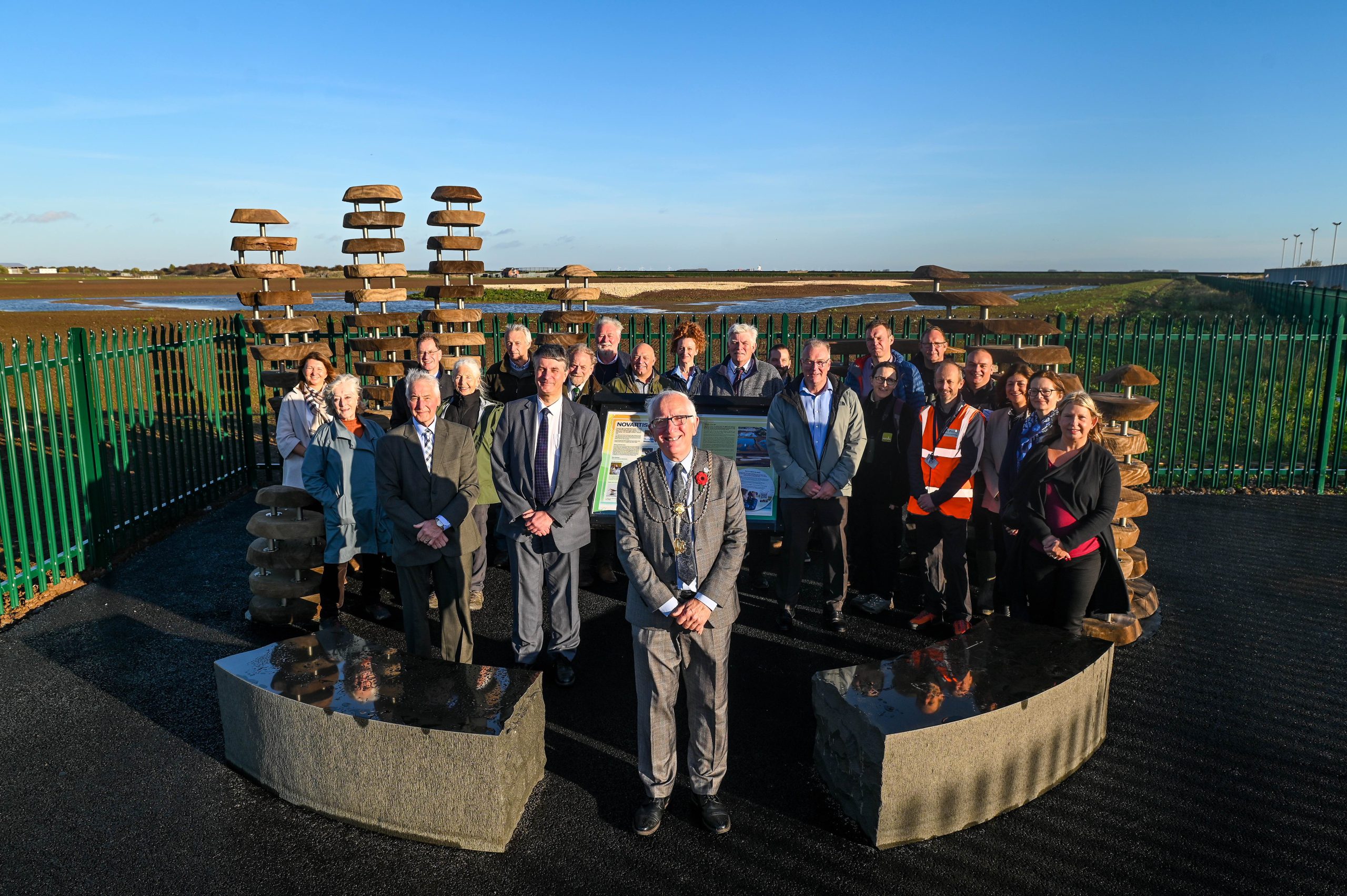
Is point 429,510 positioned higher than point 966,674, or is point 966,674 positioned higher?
point 429,510

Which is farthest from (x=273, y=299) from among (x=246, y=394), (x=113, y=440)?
(x=113, y=440)

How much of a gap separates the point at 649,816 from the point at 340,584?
352 centimetres

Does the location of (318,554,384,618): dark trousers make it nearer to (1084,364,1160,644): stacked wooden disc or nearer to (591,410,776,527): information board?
(591,410,776,527): information board

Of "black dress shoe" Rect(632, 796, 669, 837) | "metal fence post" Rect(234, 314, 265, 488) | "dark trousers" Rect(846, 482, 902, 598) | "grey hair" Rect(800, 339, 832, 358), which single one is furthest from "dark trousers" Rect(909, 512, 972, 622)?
"metal fence post" Rect(234, 314, 265, 488)

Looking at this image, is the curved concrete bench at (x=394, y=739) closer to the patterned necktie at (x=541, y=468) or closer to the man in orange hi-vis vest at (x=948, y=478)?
the patterned necktie at (x=541, y=468)

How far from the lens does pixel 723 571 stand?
13.3 ft

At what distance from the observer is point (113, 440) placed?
26.6ft

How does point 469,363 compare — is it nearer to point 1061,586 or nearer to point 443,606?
point 443,606

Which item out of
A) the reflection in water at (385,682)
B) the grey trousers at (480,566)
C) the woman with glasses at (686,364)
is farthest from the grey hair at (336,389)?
the woman with glasses at (686,364)

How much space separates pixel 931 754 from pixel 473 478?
312 cm

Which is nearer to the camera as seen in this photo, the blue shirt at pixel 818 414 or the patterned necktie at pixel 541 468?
the patterned necktie at pixel 541 468

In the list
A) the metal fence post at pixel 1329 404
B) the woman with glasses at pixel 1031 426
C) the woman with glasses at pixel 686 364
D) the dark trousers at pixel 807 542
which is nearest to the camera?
the woman with glasses at pixel 1031 426

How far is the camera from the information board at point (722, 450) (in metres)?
7.09

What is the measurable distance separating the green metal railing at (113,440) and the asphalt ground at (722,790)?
2.44ft
